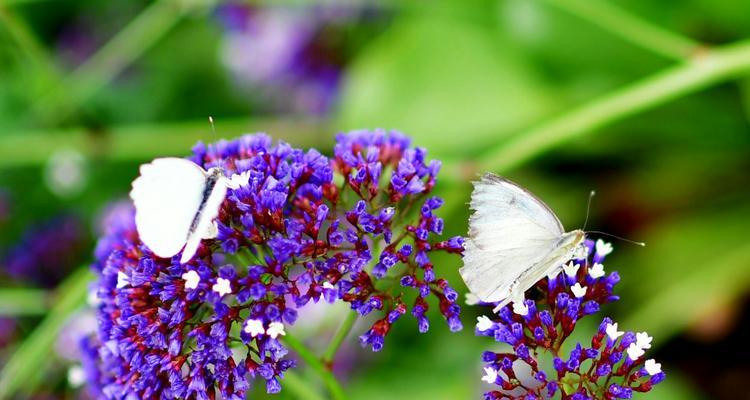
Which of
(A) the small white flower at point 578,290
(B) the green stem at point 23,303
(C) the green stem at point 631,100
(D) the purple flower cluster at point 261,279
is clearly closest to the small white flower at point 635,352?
(A) the small white flower at point 578,290

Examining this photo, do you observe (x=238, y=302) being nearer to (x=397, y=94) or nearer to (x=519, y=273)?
(x=519, y=273)

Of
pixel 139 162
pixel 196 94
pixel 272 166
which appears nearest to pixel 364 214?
pixel 272 166

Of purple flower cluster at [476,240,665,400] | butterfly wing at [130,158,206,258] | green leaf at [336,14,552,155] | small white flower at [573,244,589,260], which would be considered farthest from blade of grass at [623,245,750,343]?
butterfly wing at [130,158,206,258]

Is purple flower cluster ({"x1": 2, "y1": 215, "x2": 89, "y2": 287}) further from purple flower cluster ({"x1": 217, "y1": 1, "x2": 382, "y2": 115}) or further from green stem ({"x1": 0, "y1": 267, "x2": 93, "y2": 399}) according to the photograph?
purple flower cluster ({"x1": 217, "y1": 1, "x2": 382, "y2": 115})

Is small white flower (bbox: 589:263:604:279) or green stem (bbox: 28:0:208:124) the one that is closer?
small white flower (bbox: 589:263:604:279)

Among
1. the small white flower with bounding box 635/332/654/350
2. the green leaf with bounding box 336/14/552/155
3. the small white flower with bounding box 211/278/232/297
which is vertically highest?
the green leaf with bounding box 336/14/552/155

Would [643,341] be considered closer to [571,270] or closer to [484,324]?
[571,270]
